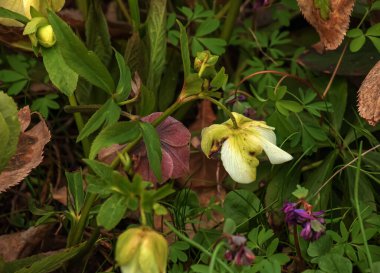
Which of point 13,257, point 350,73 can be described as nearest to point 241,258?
→ point 13,257

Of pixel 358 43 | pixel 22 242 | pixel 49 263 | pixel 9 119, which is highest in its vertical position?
pixel 9 119

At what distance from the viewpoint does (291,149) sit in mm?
1368

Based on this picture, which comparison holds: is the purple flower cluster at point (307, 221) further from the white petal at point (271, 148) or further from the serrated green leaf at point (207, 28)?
the serrated green leaf at point (207, 28)

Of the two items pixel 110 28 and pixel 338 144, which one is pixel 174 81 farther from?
pixel 338 144

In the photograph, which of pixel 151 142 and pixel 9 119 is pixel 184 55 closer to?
pixel 151 142

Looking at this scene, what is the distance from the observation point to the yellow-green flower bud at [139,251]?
0.87 meters

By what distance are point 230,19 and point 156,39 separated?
23cm

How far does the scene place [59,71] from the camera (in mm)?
1119

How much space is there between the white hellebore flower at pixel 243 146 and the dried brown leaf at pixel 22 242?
0.44m

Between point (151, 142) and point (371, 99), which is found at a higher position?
point (151, 142)

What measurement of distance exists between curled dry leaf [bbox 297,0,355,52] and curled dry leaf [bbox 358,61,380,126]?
0.09m

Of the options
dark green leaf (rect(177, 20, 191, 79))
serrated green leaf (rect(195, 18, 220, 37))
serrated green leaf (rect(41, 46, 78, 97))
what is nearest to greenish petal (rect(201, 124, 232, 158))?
dark green leaf (rect(177, 20, 191, 79))

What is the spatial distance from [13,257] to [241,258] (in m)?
0.60

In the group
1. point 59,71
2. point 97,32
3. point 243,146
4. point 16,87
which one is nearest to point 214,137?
point 243,146
